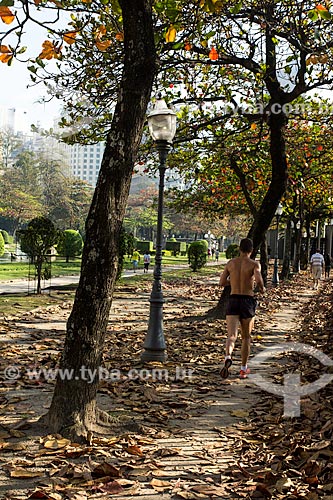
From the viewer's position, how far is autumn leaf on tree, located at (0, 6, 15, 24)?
19.0ft

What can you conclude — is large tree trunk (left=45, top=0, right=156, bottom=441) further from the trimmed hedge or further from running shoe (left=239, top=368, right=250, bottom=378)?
the trimmed hedge

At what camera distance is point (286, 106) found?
46.6 ft

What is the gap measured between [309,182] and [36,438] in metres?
20.9

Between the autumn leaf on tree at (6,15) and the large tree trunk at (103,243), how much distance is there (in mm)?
1000

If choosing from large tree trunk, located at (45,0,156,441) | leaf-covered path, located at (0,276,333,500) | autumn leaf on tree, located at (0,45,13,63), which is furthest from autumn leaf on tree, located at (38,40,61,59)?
leaf-covered path, located at (0,276,333,500)

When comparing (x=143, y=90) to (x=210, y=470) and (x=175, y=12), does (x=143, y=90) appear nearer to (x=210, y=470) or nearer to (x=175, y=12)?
(x=175, y=12)

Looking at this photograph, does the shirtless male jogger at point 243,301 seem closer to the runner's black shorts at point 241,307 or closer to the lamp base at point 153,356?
the runner's black shorts at point 241,307

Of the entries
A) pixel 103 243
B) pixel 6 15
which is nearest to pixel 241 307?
pixel 103 243

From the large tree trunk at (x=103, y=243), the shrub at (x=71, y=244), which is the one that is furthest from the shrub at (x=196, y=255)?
the large tree trunk at (x=103, y=243)

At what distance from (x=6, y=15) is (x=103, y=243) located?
2.20 metres

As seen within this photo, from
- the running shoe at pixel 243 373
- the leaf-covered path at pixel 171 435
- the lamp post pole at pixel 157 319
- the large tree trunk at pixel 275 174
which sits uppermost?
the large tree trunk at pixel 275 174

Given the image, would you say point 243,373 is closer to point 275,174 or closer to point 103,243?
point 103,243

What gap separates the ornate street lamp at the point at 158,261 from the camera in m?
9.57

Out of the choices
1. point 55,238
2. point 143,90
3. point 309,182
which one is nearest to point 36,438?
point 143,90
